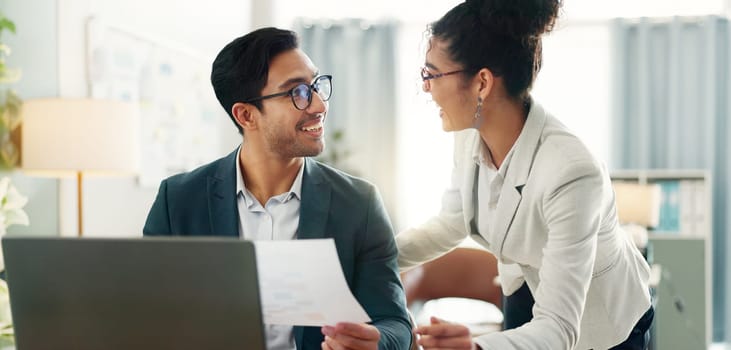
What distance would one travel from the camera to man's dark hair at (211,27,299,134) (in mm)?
1685

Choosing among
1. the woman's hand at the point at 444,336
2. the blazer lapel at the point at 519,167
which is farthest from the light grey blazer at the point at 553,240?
the woman's hand at the point at 444,336

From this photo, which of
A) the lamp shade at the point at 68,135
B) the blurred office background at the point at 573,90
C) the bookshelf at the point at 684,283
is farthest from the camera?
the blurred office background at the point at 573,90

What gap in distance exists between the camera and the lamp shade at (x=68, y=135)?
9.00 feet

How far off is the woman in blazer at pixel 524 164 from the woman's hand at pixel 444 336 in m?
0.31

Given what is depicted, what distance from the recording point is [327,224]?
161cm

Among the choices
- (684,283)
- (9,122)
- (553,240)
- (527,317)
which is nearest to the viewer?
(553,240)

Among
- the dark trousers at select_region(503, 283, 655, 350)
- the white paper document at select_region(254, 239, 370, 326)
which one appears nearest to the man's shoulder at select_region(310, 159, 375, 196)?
the dark trousers at select_region(503, 283, 655, 350)

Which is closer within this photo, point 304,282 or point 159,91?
point 304,282

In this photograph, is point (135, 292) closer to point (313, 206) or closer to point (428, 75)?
point (313, 206)

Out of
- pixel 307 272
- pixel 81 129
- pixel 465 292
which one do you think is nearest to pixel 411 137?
pixel 465 292

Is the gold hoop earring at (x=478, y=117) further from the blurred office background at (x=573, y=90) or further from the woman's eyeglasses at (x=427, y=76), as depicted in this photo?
the blurred office background at (x=573, y=90)

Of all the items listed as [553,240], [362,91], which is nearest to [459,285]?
[362,91]

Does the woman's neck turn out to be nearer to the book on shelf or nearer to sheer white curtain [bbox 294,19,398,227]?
the book on shelf

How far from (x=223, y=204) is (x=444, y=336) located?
0.65 meters
